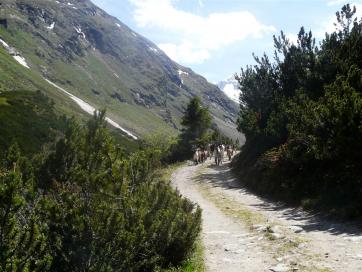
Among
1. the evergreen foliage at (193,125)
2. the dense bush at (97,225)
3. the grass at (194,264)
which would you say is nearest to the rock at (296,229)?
the grass at (194,264)

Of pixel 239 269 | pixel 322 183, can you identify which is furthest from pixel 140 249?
pixel 322 183

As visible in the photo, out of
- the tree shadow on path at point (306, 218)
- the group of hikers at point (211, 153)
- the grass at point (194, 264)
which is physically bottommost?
the grass at point (194, 264)

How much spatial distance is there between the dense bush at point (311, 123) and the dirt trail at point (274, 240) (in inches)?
57.4

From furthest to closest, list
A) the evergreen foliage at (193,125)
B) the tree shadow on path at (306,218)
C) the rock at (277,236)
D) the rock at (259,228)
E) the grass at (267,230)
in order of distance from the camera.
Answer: the evergreen foliage at (193,125)
the rock at (259,228)
the tree shadow on path at (306,218)
the rock at (277,236)
the grass at (267,230)

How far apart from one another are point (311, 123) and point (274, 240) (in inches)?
240

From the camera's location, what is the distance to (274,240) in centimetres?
1218

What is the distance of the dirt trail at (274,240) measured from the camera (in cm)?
988

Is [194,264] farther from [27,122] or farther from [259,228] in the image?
[27,122]

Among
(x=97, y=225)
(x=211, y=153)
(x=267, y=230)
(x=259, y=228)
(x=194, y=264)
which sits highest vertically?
(x=211, y=153)

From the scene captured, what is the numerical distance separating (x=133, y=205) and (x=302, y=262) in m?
4.17

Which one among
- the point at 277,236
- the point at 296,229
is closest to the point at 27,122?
the point at 296,229

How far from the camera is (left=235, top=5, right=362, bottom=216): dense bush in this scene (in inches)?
587

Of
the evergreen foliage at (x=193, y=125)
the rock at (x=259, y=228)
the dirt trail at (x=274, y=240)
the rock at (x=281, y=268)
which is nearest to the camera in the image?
the rock at (x=281, y=268)

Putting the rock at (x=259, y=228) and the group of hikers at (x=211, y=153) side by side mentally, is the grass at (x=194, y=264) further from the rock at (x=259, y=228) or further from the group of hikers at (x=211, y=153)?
the group of hikers at (x=211, y=153)
